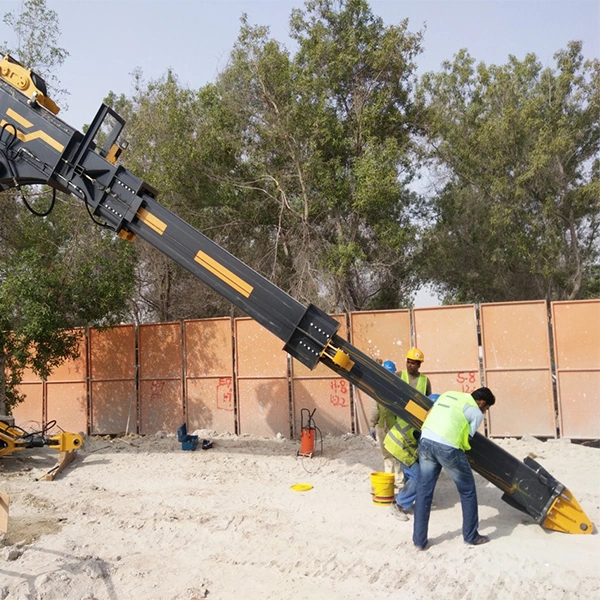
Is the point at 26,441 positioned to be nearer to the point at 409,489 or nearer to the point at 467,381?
the point at 409,489

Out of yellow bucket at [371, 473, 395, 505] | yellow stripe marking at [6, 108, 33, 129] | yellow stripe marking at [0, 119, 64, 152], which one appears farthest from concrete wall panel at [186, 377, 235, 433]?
yellow stripe marking at [6, 108, 33, 129]

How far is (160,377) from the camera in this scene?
12.4 m

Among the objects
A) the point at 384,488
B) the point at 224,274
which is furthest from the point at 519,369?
the point at 224,274

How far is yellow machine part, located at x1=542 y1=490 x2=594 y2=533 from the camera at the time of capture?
581cm

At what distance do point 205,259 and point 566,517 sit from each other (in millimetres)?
4943

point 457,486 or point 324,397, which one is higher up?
point 324,397

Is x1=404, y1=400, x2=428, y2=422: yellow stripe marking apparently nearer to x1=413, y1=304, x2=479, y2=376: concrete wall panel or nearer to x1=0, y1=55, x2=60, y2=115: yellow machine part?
x1=413, y1=304, x2=479, y2=376: concrete wall panel

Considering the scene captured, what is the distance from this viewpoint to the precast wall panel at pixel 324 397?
10.8m

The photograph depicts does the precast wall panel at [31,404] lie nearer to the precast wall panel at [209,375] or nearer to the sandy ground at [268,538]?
the precast wall panel at [209,375]

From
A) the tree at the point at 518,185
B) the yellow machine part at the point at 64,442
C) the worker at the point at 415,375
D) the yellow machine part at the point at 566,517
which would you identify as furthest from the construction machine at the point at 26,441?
the tree at the point at 518,185

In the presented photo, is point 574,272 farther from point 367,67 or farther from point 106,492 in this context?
point 106,492

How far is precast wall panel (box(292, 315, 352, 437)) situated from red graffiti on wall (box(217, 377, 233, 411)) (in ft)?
4.74

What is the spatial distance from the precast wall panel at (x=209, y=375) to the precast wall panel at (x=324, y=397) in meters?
1.49

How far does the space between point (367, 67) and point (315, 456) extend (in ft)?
36.5
